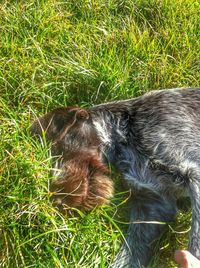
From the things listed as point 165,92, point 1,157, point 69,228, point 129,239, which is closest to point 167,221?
point 129,239

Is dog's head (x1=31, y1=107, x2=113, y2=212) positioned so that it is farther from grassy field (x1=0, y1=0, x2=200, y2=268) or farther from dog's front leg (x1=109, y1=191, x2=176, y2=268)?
dog's front leg (x1=109, y1=191, x2=176, y2=268)

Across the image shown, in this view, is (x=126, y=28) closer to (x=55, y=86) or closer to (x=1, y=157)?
(x=55, y=86)

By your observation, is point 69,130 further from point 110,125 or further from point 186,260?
point 186,260

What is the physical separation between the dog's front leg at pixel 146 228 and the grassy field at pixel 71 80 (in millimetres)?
110

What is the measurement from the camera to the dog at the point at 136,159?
4.68 m

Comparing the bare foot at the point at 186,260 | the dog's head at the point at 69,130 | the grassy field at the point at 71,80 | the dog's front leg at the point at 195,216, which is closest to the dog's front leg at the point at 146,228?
the grassy field at the point at 71,80

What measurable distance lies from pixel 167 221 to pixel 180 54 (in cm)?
211

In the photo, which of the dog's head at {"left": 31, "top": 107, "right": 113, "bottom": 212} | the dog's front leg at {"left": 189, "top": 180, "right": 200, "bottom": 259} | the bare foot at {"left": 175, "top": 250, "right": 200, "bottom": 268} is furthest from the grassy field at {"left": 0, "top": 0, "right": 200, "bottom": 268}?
the bare foot at {"left": 175, "top": 250, "right": 200, "bottom": 268}

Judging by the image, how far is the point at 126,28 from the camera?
20.5ft

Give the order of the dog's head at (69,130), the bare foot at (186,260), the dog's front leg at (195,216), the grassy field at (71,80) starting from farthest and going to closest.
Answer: the dog's head at (69,130), the grassy field at (71,80), the dog's front leg at (195,216), the bare foot at (186,260)

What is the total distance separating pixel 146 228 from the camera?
15.6 ft

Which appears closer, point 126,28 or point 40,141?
point 40,141

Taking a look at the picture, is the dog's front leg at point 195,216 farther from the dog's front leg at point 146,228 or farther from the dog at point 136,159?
the dog's front leg at point 146,228

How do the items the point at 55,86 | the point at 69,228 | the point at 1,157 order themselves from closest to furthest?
the point at 69,228, the point at 1,157, the point at 55,86
